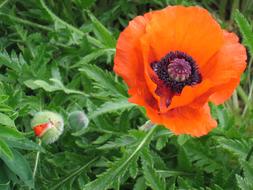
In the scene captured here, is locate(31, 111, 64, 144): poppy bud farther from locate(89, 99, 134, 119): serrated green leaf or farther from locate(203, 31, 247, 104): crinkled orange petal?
locate(203, 31, 247, 104): crinkled orange petal

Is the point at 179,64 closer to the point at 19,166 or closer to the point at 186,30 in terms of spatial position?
the point at 186,30

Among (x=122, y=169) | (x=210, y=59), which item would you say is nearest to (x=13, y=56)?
(x=122, y=169)

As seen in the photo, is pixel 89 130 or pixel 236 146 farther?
pixel 89 130

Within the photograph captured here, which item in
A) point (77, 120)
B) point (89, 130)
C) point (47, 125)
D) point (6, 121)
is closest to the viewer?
point (6, 121)

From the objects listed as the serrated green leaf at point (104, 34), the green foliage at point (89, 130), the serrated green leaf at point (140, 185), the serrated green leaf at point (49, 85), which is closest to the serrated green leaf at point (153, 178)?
the green foliage at point (89, 130)

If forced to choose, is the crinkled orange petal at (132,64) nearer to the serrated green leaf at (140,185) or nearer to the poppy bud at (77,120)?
the poppy bud at (77,120)

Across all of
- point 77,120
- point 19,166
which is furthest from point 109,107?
point 19,166

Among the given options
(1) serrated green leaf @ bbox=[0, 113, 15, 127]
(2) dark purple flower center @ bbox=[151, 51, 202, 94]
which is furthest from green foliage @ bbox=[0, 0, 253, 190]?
(2) dark purple flower center @ bbox=[151, 51, 202, 94]
